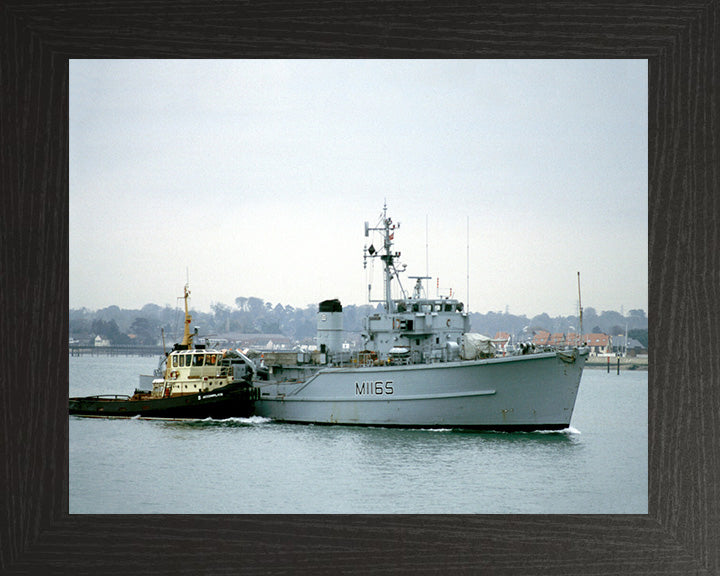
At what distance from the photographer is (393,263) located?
40.3ft

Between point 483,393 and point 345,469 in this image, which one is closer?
point 345,469

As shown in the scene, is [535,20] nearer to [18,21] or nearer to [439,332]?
[18,21]

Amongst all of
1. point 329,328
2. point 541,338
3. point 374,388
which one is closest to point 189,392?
point 329,328

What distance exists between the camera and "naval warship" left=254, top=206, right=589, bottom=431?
1031 centimetres

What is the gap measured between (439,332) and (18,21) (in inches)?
334

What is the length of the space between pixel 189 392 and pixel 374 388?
296 cm

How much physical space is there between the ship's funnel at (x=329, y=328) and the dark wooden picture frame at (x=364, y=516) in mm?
9170

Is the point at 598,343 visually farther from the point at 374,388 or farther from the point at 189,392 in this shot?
the point at 189,392

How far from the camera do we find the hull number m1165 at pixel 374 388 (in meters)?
10.8

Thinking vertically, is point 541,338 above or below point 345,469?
above

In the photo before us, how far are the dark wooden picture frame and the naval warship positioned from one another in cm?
656

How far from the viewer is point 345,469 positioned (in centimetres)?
804

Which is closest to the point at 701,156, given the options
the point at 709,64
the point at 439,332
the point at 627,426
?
the point at 709,64

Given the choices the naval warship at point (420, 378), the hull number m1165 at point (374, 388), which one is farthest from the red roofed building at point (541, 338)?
the hull number m1165 at point (374, 388)
